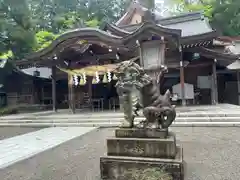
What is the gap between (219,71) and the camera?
13773 millimetres

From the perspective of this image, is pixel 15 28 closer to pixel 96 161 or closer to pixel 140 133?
pixel 96 161

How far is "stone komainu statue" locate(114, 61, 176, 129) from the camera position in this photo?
3.17m

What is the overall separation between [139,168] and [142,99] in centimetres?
102

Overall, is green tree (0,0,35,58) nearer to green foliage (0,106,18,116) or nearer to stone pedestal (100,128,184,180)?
green foliage (0,106,18,116)

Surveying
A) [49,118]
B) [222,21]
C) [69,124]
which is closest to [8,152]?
[69,124]

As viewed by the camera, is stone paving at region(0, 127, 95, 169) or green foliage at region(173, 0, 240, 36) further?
green foliage at region(173, 0, 240, 36)

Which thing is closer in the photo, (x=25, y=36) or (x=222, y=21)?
(x=25, y=36)

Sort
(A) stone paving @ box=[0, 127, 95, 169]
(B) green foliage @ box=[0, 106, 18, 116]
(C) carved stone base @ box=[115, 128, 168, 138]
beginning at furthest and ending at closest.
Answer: (B) green foliage @ box=[0, 106, 18, 116]
(A) stone paving @ box=[0, 127, 95, 169]
(C) carved stone base @ box=[115, 128, 168, 138]

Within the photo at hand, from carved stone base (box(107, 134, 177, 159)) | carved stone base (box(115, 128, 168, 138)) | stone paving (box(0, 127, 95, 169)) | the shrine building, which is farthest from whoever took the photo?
the shrine building

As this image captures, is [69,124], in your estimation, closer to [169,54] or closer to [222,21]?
[169,54]

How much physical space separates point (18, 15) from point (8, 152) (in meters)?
12.5

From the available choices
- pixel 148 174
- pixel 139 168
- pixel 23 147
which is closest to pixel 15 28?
pixel 23 147

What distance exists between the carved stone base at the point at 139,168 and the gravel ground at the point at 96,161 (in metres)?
0.27

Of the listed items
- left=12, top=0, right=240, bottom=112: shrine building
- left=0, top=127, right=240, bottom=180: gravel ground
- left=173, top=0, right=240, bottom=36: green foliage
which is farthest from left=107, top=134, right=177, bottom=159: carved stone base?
left=173, top=0, right=240, bottom=36: green foliage
